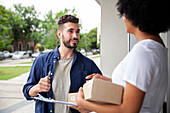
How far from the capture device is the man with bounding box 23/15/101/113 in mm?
1404

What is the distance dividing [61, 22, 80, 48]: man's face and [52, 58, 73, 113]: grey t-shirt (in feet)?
0.61

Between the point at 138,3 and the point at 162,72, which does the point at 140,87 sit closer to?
the point at 162,72

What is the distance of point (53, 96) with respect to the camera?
141 centimetres

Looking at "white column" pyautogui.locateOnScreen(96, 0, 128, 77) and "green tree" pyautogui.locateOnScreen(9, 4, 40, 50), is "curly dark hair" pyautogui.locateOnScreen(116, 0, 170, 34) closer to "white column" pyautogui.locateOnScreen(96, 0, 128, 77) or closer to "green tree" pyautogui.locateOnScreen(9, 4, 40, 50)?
"white column" pyautogui.locateOnScreen(96, 0, 128, 77)

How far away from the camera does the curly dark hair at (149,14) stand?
661 mm

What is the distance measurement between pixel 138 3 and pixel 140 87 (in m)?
0.35

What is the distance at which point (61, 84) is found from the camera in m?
1.43

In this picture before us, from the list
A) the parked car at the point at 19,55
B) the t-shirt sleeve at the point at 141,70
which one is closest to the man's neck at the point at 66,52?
the t-shirt sleeve at the point at 141,70

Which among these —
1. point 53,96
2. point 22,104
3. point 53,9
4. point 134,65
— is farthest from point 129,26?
point 53,9

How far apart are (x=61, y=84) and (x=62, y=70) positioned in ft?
0.42

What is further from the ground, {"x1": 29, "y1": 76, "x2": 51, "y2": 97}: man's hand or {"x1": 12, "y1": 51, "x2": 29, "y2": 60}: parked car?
{"x1": 29, "y1": 76, "x2": 51, "y2": 97}: man's hand

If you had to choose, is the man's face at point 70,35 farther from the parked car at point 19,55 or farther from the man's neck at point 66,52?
the parked car at point 19,55

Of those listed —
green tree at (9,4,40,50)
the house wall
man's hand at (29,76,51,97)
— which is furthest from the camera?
green tree at (9,4,40,50)

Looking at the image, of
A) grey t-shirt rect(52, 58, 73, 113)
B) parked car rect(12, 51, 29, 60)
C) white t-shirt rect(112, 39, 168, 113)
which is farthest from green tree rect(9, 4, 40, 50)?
white t-shirt rect(112, 39, 168, 113)
